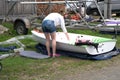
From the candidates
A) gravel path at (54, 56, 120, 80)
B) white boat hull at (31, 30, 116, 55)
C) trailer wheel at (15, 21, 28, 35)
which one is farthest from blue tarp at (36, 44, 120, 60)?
trailer wheel at (15, 21, 28, 35)

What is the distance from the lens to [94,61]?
11695 mm

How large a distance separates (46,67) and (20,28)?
6996mm

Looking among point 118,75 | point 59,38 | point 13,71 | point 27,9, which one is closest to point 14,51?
point 59,38

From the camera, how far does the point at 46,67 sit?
10.8 m

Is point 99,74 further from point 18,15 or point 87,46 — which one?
point 18,15

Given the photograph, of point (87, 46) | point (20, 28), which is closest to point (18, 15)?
point (20, 28)

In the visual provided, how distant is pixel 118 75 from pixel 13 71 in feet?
9.21

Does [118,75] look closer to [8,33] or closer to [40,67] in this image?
[40,67]

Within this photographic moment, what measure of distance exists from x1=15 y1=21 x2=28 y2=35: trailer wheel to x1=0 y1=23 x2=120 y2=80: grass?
519 centimetres

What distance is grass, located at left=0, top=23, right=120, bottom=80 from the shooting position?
980 cm

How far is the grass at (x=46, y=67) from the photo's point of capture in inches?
386

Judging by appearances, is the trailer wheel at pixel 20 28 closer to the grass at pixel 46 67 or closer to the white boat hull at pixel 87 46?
the white boat hull at pixel 87 46

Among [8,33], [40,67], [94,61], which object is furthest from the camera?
[8,33]

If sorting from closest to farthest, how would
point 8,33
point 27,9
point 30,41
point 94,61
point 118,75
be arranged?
point 118,75
point 94,61
point 30,41
point 8,33
point 27,9
